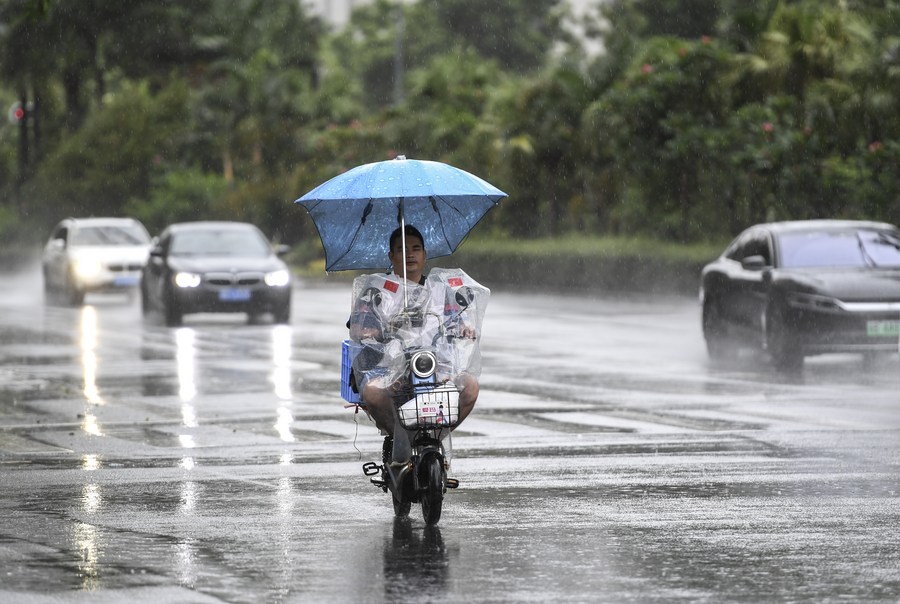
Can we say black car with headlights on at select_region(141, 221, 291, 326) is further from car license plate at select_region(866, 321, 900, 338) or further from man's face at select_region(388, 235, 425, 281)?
man's face at select_region(388, 235, 425, 281)

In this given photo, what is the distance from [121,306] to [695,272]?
10927mm

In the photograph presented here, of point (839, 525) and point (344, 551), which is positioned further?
point (839, 525)

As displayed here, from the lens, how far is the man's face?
9.30 meters

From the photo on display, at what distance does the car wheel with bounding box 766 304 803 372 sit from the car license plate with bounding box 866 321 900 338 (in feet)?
2.58

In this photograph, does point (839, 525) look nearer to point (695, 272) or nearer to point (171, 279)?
point (171, 279)

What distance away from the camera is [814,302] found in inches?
739

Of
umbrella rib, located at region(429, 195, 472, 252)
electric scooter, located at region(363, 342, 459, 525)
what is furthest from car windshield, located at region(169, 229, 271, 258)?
electric scooter, located at region(363, 342, 459, 525)

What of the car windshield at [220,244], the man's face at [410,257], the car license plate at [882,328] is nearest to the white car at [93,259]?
the car windshield at [220,244]

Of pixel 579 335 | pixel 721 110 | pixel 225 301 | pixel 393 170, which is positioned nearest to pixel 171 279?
pixel 225 301

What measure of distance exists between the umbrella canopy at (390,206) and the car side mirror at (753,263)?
974 cm

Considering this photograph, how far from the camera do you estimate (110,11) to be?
64.4 meters

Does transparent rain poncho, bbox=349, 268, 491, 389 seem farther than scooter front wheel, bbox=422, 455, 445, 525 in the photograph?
Yes

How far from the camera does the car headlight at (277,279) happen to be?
88.9ft

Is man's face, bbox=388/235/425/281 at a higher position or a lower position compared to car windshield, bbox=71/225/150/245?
higher
